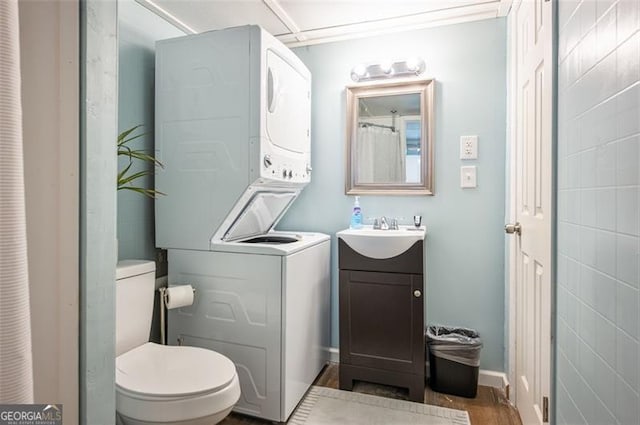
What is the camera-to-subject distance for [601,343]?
865mm

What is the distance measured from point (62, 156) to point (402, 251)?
1.62 m

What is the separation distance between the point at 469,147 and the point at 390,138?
1.61 ft

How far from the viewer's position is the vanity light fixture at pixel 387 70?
2.29 m

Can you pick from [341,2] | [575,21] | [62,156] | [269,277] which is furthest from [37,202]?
[341,2]

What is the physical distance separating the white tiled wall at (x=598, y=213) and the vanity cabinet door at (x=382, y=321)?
35.9 inches

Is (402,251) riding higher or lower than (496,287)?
higher

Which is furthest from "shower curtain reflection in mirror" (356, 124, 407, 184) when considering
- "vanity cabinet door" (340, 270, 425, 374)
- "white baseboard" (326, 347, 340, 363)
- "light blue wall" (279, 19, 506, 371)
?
"white baseboard" (326, 347, 340, 363)

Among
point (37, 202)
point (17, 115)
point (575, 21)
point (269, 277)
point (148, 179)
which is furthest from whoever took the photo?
point (148, 179)

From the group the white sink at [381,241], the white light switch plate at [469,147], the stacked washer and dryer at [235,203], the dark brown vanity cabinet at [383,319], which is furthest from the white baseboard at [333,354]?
the white light switch plate at [469,147]

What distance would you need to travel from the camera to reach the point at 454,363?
208 cm

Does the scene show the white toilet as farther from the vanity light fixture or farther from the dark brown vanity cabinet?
the vanity light fixture

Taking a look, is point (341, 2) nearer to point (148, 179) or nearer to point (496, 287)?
point (148, 179)
